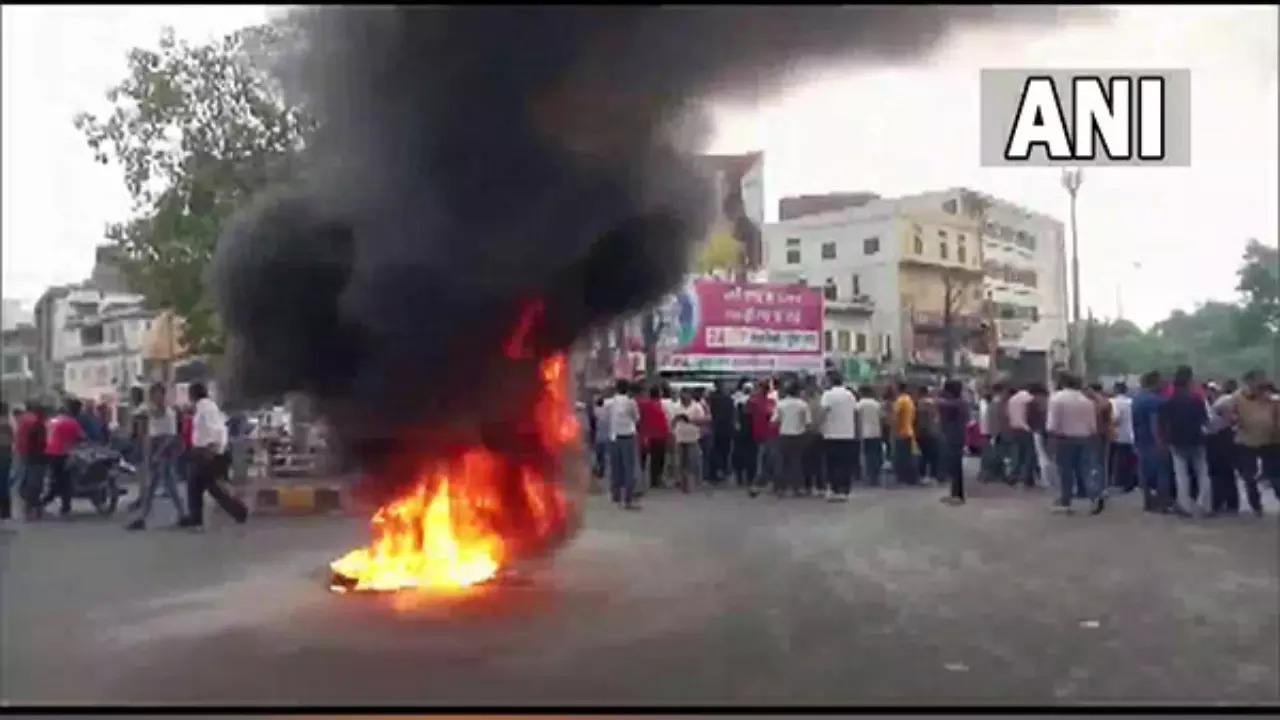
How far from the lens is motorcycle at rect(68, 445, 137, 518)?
3.34 m

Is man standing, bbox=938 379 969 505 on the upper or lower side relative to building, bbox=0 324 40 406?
lower

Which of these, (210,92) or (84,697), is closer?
(210,92)

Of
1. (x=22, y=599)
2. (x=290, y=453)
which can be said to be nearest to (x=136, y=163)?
(x=290, y=453)

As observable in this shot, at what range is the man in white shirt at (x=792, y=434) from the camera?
3.29 m

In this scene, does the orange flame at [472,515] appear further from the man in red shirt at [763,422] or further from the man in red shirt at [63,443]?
the man in red shirt at [63,443]

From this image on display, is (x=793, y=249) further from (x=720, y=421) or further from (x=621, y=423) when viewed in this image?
(x=621, y=423)

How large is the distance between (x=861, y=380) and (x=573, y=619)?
95 cm

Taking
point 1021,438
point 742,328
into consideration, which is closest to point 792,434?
point 742,328

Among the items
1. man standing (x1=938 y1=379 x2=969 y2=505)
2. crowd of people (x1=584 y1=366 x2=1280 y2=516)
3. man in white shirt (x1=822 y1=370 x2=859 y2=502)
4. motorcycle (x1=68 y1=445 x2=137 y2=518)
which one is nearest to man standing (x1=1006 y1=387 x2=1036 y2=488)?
crowd of people (x1=584 y1=366 x2=1280 y2=516)

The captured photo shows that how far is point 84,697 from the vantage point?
332 centimetres

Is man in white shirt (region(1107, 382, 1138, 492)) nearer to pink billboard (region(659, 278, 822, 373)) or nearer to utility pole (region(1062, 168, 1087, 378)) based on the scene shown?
utility pole (region(1062, 168, 1087, 378))

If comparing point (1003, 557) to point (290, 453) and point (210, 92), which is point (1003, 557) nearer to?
point (290, 453)

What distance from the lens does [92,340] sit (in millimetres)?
3277

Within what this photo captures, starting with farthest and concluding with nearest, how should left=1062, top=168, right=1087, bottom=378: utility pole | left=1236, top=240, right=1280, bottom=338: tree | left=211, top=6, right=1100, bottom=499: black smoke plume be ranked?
left=1062, top=168, right=1087, bottom=378: utility pole
left=1236, top=240, right=1280, bottom=338: tree
left=211, top=6, right=1100, bottom=499: black smoke plume
